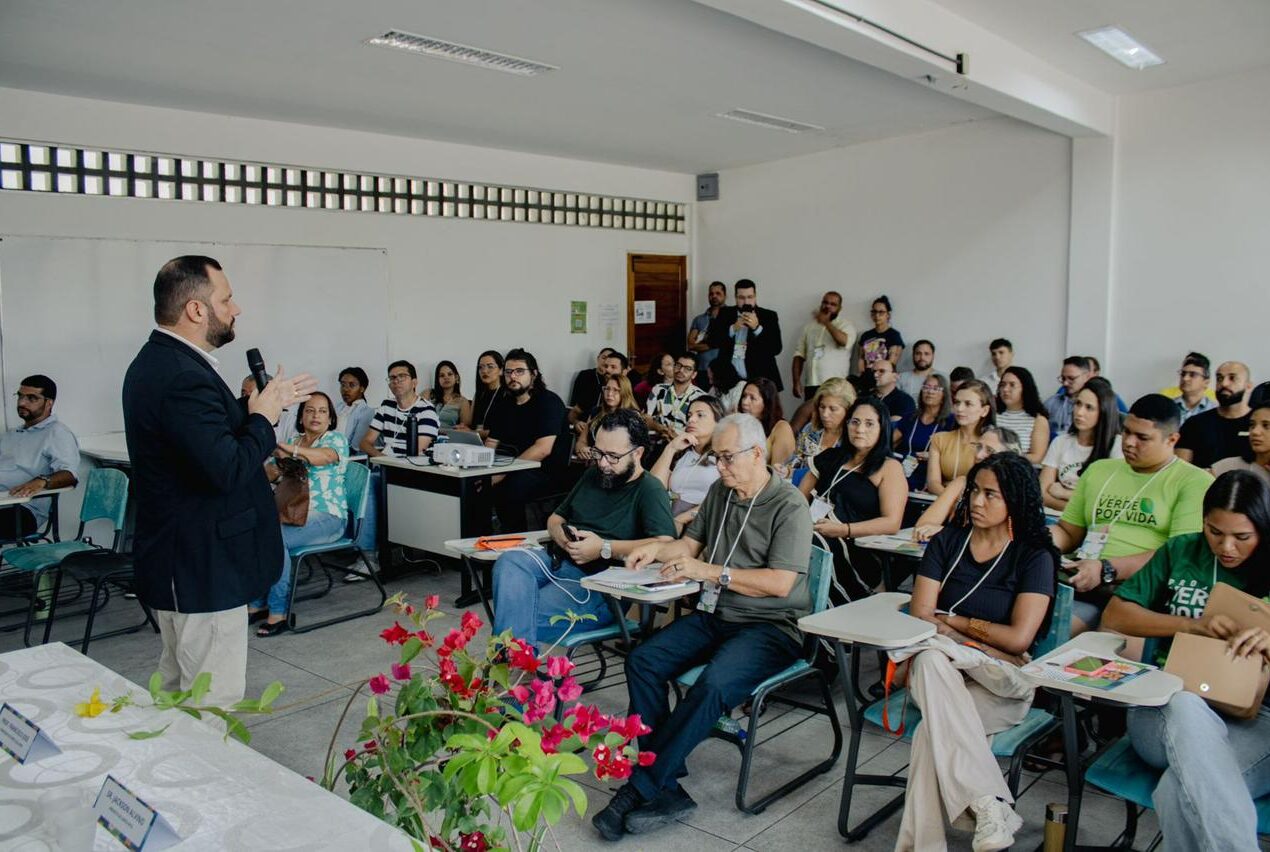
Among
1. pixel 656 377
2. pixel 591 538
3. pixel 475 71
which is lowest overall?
pixel 591 538

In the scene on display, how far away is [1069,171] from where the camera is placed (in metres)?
7.68

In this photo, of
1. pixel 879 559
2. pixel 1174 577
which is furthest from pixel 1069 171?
pixel 1174 577

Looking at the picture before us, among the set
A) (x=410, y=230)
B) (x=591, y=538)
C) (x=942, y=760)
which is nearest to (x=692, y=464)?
(x=591, y=538)

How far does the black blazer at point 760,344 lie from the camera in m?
9.28

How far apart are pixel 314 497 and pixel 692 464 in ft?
6.57

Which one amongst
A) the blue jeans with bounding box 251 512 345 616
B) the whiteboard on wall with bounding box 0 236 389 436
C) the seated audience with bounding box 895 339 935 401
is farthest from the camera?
the seated audience with bounding box 895 339 935 401

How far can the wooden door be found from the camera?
10016 millimetres

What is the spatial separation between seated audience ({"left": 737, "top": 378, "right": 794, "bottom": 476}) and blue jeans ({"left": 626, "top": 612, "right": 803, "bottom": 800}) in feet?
7.94

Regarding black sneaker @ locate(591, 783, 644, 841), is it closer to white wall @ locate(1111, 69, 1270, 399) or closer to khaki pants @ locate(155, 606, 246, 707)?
khaki pants @ locate(155, 606, 246, 707)

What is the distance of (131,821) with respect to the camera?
1262mm

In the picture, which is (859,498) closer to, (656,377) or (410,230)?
(656,377)

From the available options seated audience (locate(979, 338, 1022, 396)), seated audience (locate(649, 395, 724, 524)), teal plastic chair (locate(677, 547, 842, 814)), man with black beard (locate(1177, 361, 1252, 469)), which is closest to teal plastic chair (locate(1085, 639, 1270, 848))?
teal plastic chair (locate(677, 547, 842, 814))

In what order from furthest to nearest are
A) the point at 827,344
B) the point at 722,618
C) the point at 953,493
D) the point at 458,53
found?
the point at 827,344, the point at 458,53, the point at 953,493, the point at 722,618

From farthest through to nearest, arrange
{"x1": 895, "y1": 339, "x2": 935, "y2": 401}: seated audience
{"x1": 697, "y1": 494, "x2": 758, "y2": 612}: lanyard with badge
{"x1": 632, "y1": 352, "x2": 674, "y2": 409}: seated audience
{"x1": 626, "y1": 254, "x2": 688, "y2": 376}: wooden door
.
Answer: {"x1": 626, "y1": 254, "x2": 688, "y2": 376}: wooden door
{"x1": 632, "y1": 352, "x2": 674, "y2": 409}: seated audience
{"x1": 895, "y1": 339, "x2": 935, "y2": 401}: seated audience
{"x1": 697, "y1": 494, "x2": 758, "y2": 612}: lanyard with badge
